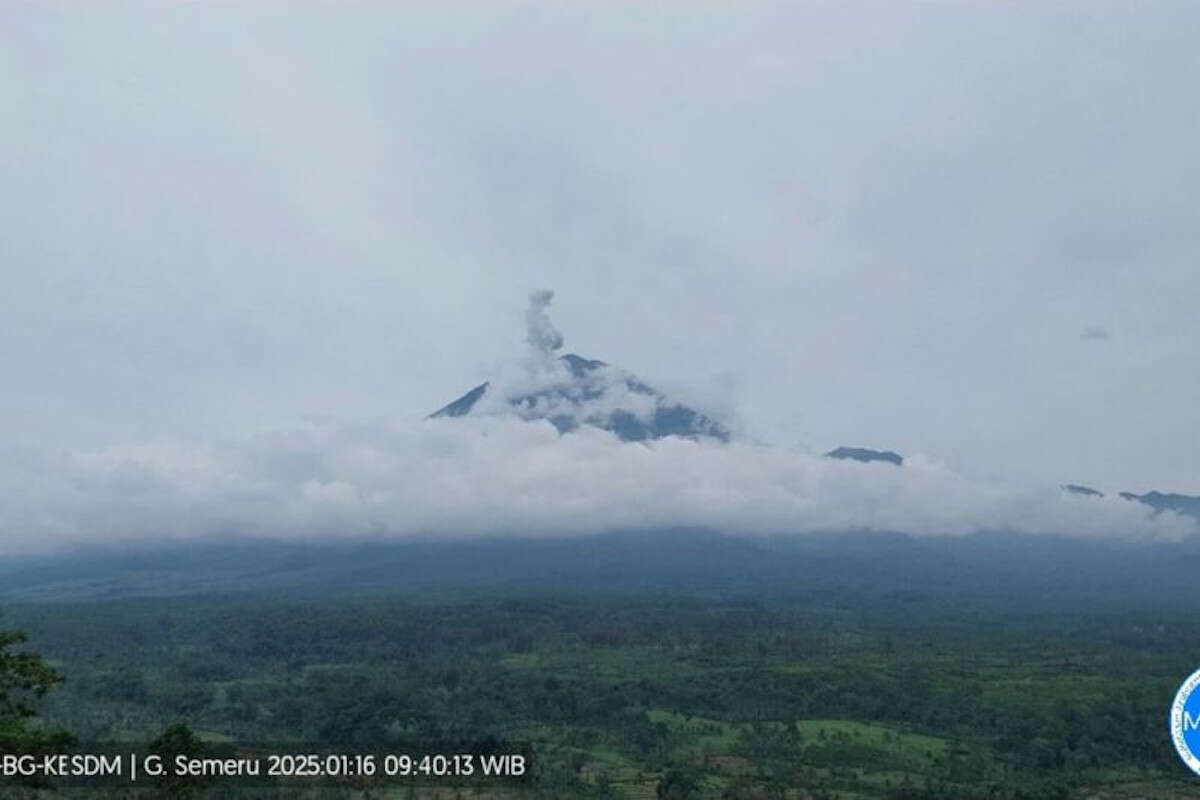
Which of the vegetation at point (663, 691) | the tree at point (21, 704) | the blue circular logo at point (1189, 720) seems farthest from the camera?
the vegetation at point (663, 691)

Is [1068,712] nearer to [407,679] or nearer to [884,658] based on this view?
[884,658]

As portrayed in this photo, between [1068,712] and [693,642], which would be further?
[693,642]

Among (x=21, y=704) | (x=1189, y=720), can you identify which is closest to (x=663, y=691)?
(x=1189, y=720)

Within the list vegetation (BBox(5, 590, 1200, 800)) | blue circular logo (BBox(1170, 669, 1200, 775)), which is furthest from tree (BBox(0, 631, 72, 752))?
blue circular logo (BBox(1170, 669, 1200, 775))

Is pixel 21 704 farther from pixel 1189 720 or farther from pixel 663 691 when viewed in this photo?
pixel 663 691

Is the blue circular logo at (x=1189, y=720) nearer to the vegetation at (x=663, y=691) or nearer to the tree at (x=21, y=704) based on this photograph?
the tree at (x=21, y=704)

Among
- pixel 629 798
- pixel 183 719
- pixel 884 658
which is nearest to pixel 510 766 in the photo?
pixel 629 798

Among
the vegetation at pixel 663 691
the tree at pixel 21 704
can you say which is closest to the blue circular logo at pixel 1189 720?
the tree at pixel 21 704

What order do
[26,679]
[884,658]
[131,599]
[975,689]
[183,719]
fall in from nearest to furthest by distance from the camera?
[26,679]
[183,719]
[975,689]
[884,658]
[131,599]
